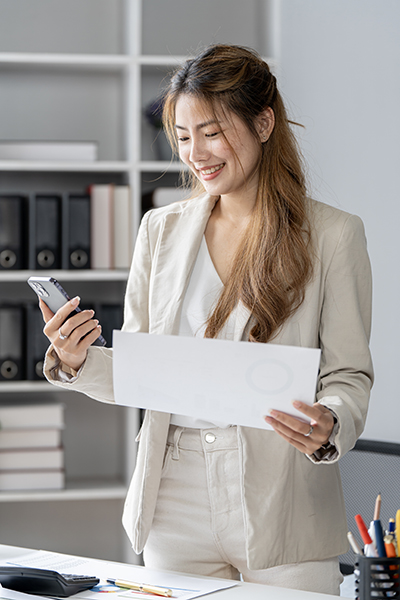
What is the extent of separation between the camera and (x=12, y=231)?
2.21 metres

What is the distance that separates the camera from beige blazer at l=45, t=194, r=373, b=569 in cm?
107

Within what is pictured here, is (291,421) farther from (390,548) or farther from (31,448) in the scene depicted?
(31,448)

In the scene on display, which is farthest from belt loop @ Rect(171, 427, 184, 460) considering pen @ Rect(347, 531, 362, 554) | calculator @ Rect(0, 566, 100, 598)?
pen @ Rect(347, 531, 362, 554)

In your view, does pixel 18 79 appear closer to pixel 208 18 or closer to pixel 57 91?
pixel 57 91

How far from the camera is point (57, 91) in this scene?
2.50 meters

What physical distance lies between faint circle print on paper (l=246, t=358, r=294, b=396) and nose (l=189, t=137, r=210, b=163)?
428 millimetres

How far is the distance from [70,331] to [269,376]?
1.27ft

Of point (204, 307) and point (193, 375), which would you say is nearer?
point (193, 375)

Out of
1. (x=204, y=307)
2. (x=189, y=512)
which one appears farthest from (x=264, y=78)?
(x=189, y=512)

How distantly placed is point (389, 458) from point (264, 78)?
1.01 m

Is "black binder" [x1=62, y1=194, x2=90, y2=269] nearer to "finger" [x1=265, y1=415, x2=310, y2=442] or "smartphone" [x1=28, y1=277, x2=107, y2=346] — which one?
"smartphone" [x1=28, y1=277, x2=107, y2=346]

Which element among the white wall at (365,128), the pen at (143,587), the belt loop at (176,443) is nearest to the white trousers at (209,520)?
the belt loop at (176,443)

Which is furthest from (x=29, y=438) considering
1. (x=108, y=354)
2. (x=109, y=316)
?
(x=108, y=354)

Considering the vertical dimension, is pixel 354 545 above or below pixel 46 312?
below
